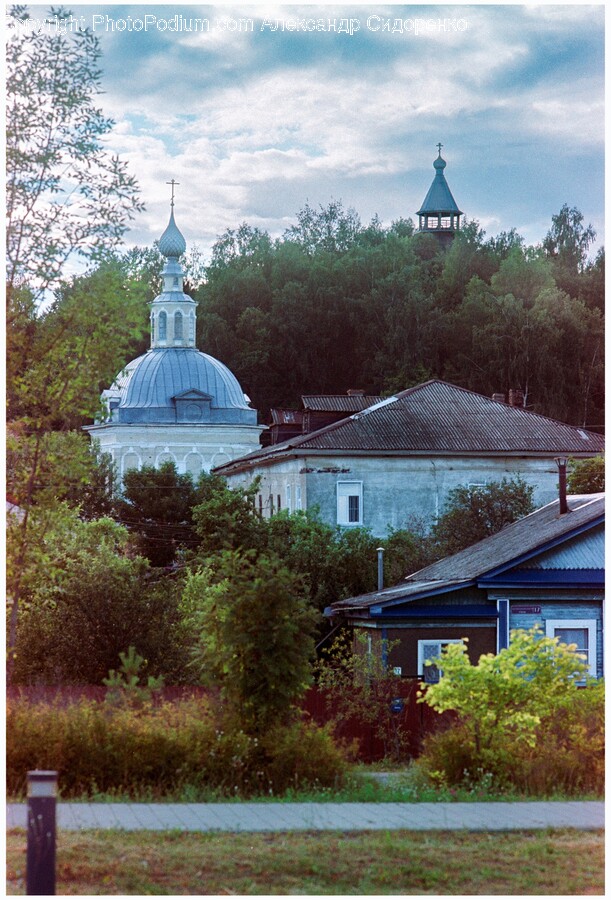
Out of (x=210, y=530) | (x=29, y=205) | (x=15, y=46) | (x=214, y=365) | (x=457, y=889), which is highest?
(x=214, y=365)

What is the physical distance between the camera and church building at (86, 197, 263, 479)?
57.7 meters

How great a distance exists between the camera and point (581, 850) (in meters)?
8.23

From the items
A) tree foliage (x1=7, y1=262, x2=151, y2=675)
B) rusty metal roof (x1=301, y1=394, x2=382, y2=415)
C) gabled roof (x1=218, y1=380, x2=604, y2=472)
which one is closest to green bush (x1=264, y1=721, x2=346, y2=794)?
tree foliage (x1=7, y1=262, x2=151, y2=675)

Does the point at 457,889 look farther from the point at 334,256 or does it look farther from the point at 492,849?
the point at 334,256

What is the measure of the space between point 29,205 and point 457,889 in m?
6.51

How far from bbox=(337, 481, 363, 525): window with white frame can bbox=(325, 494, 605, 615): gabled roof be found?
39.9 ft

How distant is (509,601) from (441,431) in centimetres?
1628

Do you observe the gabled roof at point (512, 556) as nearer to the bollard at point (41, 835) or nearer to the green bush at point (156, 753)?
the green bush at point (156, 753)

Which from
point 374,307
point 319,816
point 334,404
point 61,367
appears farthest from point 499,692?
point 374,307

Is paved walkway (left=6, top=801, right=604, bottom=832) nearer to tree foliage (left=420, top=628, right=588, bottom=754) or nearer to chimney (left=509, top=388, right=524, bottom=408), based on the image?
tree foliage (left=420, top=628, right=588, bottom=754)

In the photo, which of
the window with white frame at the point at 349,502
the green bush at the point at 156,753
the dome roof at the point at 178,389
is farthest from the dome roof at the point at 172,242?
A: the green bush at the point at 156,753

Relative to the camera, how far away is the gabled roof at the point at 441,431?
Result: 36.3 m

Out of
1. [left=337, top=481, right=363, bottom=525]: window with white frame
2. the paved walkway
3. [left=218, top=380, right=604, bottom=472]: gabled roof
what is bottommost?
the paved walkway

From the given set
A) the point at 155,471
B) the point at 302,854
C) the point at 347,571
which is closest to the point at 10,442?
the point at 302,854
